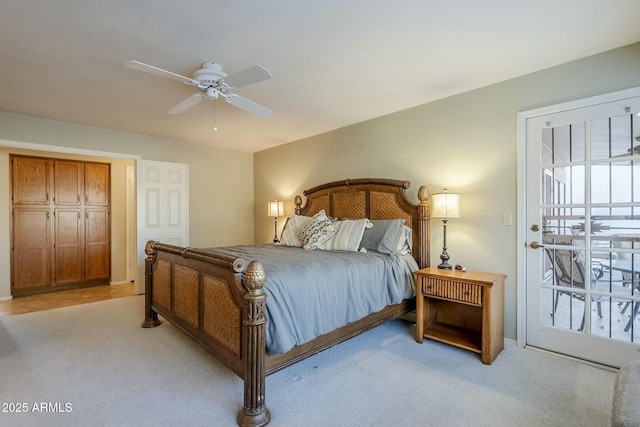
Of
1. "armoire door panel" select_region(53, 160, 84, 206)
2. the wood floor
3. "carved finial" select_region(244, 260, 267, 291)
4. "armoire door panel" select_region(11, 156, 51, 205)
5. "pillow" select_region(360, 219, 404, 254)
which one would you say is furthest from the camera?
"armoire door panel" select_region(53, 160, 84, 206)

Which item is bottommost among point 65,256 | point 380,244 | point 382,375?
point 382,375

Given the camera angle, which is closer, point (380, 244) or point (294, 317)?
point (294, 317)

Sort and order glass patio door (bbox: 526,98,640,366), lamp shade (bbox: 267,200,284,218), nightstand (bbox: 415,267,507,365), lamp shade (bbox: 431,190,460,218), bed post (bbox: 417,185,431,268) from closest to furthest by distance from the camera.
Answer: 1. glass patio door (bbox: 526,98,640,366)
2. nightstand (bbox: 415,267,507,365)
3. lamp shade (bbox: 431,190,460,218)
4. bed post (bbox: 417,185,431,268)
5. lamp shade (bbox: 267,200,284,218)

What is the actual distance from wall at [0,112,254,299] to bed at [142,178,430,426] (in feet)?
6.68

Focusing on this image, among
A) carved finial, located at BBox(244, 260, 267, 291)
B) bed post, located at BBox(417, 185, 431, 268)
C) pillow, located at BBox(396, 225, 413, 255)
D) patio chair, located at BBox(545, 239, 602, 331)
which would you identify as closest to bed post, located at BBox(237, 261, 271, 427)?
carved finial, located at BBox(244, 260, 267, 291)

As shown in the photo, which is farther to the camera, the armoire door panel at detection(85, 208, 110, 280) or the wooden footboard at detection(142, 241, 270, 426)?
the armoire door panel at detection(85, 208, 110, 280)

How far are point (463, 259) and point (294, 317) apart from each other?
201 cm

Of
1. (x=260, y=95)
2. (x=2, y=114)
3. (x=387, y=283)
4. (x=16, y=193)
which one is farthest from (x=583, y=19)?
(x=16, y=193)

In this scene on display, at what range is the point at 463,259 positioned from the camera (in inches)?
124

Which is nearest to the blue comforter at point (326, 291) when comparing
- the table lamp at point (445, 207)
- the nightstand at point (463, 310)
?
the nightstand at point (463, 310)

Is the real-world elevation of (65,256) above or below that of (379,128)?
below

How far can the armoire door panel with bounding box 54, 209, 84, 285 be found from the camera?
493cm

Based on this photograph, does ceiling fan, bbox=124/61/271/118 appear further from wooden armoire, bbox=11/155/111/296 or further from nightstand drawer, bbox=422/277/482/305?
wooden armoire, bbox=11/155/111/296

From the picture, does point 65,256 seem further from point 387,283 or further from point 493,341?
point 493,341
